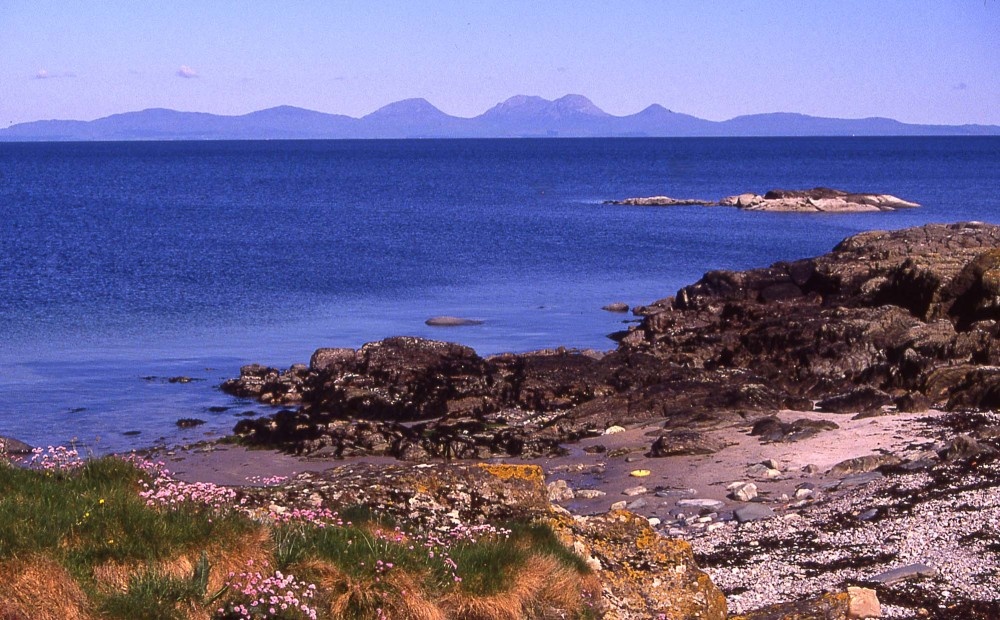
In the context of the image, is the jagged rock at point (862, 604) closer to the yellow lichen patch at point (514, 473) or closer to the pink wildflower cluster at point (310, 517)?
the yellow lichen patch at point (514, 473)

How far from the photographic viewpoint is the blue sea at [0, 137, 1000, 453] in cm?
2836

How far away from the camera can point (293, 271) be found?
51.4 m

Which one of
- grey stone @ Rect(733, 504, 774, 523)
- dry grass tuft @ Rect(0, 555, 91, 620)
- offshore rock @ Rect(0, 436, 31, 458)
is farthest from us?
offshore rock @ Rect(0, 436, 31, 458)

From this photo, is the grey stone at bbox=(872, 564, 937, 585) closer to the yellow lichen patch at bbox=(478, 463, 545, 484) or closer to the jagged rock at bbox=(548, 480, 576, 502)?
the yellow lichen patch at bbox=(478, 463, 545, 484)

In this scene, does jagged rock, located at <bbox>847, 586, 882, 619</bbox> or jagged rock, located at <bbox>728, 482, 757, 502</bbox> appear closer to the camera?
jagged rock, located at <bbox>847, 586, 882, 619</bbox>

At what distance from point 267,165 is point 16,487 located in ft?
616

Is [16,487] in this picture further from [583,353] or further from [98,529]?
[583,353]

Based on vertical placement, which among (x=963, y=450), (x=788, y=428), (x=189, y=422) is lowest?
(x=189, y=422)

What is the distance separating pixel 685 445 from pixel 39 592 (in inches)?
557

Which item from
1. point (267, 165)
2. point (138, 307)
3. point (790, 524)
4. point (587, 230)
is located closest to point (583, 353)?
point (790, 524)

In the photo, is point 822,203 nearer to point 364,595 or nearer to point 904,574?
point 904,574

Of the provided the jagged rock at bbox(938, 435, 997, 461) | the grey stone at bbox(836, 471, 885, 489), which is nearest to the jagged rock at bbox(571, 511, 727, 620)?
the grey stone at bbox(836, 471, 885, 489)

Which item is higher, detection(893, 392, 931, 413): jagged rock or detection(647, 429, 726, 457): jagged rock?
detection(893, 392, 931, 413): jagged rock

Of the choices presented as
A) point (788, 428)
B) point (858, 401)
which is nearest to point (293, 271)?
point (858, 401)
